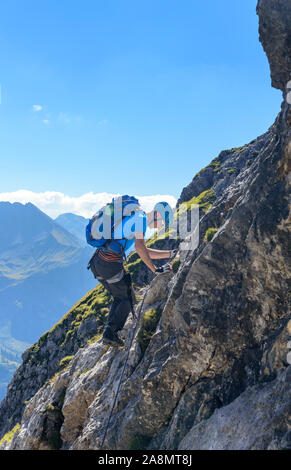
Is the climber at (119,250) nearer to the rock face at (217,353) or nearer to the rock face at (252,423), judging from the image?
the rock face at (217,353)

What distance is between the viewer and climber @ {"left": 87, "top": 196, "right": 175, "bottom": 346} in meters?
12.5

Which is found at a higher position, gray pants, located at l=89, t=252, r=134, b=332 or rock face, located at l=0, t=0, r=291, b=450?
gray pants, located at l=89, t=252, r=134, b=332

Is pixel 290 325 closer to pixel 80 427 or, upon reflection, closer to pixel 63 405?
pixel 80 427

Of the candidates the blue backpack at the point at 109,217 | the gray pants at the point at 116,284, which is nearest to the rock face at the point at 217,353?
the gray pants at the point at 116,284

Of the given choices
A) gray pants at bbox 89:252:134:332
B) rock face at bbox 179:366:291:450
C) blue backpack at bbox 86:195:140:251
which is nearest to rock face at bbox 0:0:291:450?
rock face at bbox 179:366:291:450

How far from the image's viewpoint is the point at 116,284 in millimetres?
13945

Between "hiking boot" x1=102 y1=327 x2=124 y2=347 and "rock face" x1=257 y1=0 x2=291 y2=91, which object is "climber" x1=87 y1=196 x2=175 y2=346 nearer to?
"hiking boot" x1=102 y1=327 x2=124 y2=347

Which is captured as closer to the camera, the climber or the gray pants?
the climber

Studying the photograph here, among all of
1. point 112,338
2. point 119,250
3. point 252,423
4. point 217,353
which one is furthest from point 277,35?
point 112,338

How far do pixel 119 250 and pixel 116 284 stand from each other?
1795 mm

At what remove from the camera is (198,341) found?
10.0 meters

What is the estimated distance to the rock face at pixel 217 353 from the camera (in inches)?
295

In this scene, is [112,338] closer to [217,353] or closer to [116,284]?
[116,284]
